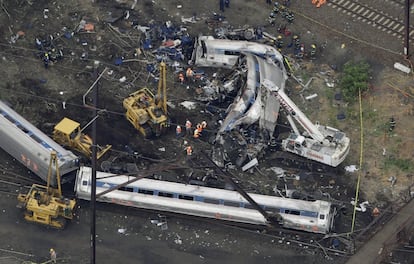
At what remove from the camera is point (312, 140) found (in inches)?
2168

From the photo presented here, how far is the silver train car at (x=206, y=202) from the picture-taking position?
51.2 meters

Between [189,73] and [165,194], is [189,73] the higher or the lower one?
the higher one

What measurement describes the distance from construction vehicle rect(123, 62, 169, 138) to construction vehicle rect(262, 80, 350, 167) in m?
5.95

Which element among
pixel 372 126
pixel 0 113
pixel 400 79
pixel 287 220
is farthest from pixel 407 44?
pixel 0 113

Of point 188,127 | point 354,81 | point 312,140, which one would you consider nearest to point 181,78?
point 188,127

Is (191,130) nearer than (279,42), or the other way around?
(191,130)

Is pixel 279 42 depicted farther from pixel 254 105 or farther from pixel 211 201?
pixel 211 201

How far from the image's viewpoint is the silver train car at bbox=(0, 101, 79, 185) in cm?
5269

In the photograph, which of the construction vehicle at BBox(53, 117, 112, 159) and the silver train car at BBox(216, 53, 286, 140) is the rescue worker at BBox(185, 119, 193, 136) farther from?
the construction vehicle at BBox(53, 117, 112, 159)

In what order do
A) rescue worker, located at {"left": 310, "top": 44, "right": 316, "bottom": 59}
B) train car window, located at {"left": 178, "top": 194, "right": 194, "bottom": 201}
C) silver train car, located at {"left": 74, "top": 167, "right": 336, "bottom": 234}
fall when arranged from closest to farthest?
silver train car, located at {"left": 74, "top": 167, "right": 336, "bottom": 234}, train car window, located at {"left": 178, "top": 194, "right": 194, "bottom": 201}, rescue worker, located at {"left": 310, "top": 44, "right": 316, "bottom": 59}

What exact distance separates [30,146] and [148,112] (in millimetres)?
7012

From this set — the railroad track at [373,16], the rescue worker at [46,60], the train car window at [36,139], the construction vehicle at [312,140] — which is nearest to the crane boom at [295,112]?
the construction vehicle at [312,140]

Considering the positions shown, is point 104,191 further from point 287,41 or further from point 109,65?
point 287,41

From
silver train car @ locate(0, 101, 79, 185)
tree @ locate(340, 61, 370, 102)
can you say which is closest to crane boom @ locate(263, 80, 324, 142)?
tree @ locate(340, 61, 370, 102)
